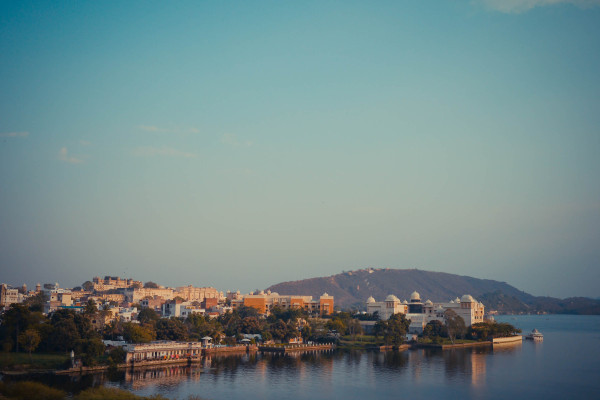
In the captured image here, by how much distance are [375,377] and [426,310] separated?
99.1 ft

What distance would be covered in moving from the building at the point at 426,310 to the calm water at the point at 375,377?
483 inches

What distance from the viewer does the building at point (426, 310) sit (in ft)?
188

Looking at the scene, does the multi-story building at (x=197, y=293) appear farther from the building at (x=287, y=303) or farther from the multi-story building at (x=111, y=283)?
the building at (x=287, y=303)

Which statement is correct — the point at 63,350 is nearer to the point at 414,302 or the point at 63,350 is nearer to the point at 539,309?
the point at 414,302

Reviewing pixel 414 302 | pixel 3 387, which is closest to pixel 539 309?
pixel 414 302

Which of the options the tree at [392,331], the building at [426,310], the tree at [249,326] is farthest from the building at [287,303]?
the tree at [392,331]

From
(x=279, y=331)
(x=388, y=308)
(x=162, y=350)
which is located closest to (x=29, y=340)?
(x=162, y=350)

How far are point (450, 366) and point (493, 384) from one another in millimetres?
6560

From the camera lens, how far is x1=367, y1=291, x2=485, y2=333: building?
2253 inches

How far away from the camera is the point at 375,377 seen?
109ft

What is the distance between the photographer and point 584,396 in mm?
28312

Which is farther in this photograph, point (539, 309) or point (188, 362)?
point (539, 309)

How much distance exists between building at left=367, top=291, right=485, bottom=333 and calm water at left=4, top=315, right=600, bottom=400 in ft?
40.3

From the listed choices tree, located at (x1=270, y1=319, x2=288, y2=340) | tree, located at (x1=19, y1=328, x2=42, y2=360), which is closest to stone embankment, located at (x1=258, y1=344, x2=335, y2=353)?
tree, located at (x1=270, y1=319, x2=288, y2=340)
